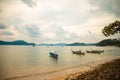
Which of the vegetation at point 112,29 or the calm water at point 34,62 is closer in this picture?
the vegetation at point 112,29

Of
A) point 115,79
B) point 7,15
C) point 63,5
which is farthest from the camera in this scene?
point 63,5

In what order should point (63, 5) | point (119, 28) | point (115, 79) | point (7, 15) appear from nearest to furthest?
point (115, 79) → point (119, 28) → point (7, 15) → point (63, 5)

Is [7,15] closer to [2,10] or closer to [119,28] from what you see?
[2,10]

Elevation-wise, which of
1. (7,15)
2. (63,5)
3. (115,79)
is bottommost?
(115,79)

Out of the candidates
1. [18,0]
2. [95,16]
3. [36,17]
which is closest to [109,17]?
[95,16]

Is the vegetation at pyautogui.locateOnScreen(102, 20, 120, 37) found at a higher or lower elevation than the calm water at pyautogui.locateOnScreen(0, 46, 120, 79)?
higher

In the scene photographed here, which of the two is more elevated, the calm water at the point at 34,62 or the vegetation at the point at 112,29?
the vegetation at the point at 112,29

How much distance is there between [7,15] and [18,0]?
0.74 meters

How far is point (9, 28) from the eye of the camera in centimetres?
721

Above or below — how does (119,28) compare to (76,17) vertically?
below

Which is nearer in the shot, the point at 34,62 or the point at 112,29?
the point at 112,29

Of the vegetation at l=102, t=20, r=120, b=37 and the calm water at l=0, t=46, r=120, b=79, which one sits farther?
the calm water at l=0, t=46, r=120, b=79

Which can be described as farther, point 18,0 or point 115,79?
point 18,0

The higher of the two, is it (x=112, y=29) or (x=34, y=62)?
(x=112, y=29)
